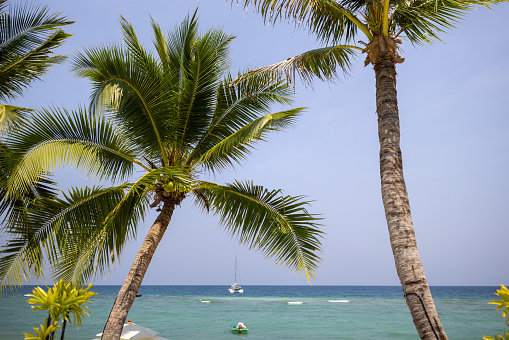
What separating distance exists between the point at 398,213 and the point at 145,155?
5371mm

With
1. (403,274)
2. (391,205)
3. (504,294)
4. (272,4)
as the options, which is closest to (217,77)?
(272,4)

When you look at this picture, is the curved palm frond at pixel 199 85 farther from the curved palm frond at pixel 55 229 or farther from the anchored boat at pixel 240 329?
the anchored boat at pixel 240 329

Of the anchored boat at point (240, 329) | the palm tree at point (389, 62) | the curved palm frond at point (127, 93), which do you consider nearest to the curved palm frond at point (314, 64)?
the palm tree at point (389, 62)

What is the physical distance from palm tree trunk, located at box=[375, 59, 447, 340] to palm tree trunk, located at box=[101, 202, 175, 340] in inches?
163

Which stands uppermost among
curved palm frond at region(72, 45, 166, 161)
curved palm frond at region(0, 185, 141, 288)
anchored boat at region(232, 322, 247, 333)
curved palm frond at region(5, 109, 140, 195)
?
curved palm frond at region(72, 45, 166, 161)

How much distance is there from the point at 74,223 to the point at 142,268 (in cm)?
143

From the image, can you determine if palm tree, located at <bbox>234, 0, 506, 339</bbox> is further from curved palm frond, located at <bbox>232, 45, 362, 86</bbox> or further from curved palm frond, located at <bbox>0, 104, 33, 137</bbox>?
curved palm frond, located at <bbox>0, 104, 33, 137</bbox>

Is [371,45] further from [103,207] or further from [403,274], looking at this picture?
[103,207]

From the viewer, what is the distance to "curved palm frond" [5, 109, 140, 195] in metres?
6.95

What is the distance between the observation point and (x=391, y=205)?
5.02 metres

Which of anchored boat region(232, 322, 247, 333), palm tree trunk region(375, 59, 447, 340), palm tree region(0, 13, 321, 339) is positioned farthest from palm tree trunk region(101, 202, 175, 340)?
anchored boat region(232, 322, 247, 333)

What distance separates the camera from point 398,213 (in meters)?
4.96

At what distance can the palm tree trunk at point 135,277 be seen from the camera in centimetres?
690

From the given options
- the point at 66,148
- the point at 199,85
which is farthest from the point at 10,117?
the point at 199,85
